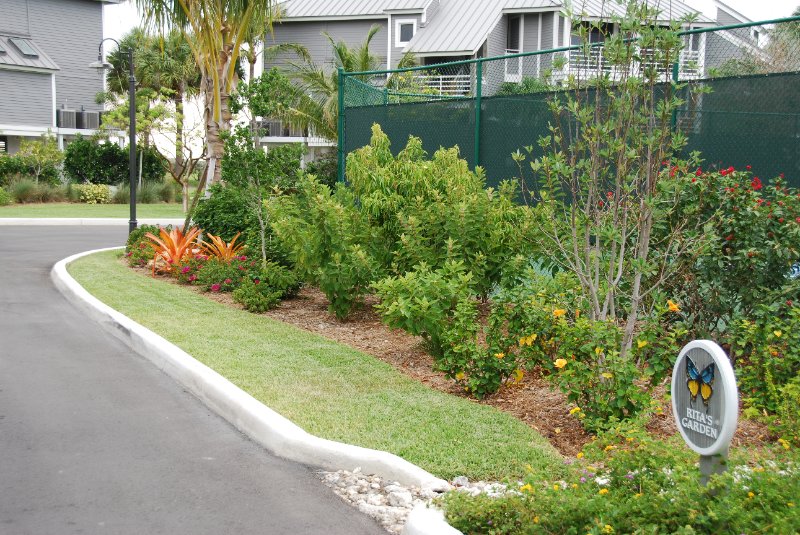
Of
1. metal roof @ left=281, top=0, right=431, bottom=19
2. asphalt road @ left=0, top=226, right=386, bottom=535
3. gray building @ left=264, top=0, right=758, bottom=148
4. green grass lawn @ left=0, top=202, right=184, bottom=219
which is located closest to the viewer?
asphalt road @ left=0, top=226, right=386, bottom=535

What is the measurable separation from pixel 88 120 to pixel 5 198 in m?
15.1

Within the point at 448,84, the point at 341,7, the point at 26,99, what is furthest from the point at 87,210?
the point at 341,7

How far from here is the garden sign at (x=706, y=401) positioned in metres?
3.98

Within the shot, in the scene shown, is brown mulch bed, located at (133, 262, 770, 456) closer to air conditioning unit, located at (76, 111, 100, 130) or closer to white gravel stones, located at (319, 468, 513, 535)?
white gravel stones, located at (319, 468, 513, 535)

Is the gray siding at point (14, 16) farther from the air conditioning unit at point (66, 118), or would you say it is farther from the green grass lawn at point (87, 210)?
the green grass lawn at point (87, 210)

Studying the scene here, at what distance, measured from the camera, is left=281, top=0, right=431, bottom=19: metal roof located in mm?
41625

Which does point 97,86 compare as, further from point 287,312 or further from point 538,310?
point 538,310

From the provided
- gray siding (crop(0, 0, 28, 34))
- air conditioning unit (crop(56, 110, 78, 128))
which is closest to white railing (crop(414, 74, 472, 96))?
air conditioning unit (crop(56, 110, 78, 128))

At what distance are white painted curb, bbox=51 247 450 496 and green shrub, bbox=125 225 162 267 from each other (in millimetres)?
5844

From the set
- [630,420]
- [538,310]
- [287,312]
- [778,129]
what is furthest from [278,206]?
[630,420]

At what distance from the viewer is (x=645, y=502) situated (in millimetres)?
4039

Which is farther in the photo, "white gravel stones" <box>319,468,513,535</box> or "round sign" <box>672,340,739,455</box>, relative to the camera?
"white gravel stones" <box>319,468,513,535</box>

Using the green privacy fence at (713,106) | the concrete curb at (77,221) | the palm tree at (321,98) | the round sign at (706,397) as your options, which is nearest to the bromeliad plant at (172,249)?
the green privacy fence at (713,106)

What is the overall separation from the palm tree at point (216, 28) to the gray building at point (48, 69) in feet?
93.2
